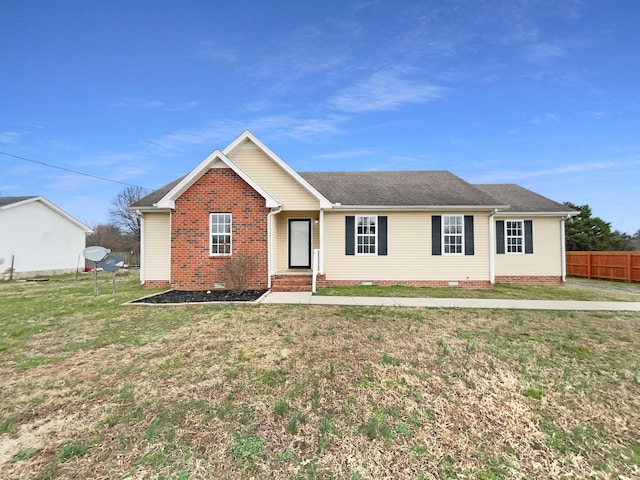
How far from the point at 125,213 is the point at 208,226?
4046 centimetres

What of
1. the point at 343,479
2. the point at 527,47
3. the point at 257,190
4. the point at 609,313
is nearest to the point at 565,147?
the point at 527,47

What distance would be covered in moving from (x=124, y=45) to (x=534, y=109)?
20764 millimetres

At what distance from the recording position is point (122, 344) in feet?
18.3

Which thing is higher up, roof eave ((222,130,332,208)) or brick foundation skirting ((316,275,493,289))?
roof eave ((222,130,332,208))

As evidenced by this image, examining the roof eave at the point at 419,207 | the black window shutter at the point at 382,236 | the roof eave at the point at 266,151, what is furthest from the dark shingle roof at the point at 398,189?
the roof eave at the point at 266,151

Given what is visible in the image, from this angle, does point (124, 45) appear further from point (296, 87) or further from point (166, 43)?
point (296, 87)

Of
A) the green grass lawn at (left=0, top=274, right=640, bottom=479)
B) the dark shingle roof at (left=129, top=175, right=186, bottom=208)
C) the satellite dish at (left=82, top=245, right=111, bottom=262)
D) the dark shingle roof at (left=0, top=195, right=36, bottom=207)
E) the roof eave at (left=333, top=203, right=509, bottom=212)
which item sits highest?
the dark shingle roof at (left=0, top=195, right=36, bottom=207)

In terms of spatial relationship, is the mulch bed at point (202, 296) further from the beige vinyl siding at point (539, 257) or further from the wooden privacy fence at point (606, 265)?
the wooden privacy fence at point (606, 265)

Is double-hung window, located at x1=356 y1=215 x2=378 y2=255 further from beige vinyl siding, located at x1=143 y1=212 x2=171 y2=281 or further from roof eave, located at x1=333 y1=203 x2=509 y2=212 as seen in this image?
beige vinyl siding, located at x1=143 y1=212 x2=171 y2=281

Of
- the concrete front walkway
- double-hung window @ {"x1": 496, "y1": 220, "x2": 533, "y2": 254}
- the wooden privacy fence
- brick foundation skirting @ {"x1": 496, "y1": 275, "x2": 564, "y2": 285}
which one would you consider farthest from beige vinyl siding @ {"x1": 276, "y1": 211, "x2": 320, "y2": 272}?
the wooden privacy fence

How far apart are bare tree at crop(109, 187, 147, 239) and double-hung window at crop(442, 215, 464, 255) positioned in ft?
131

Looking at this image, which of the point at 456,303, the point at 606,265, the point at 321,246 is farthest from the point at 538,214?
the point at 321,246

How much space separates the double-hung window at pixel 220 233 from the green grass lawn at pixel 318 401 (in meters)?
5.33

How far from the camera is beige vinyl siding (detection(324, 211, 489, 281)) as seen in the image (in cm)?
1351
